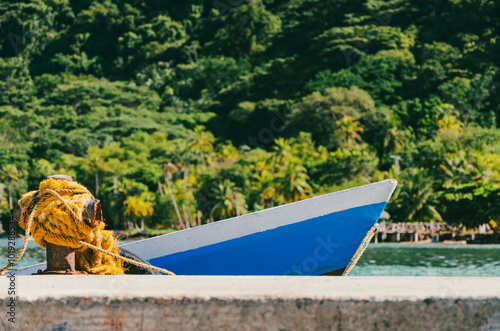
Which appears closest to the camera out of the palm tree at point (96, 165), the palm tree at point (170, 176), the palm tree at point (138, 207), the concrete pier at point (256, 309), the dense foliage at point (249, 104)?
the concrete pier at point (256, 309)

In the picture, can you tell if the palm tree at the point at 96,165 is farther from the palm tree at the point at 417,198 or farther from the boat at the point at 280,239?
the boat at the point at 280,239

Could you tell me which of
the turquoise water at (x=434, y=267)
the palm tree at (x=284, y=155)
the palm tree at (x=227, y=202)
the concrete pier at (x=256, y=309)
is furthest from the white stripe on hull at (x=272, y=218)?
the palm tree at (x=284, y=155)

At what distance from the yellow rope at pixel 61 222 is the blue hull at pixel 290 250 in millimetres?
2106

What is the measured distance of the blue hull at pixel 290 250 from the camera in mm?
7121

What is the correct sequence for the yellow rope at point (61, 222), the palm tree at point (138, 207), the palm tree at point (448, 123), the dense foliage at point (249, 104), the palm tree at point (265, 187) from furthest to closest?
the palm tree at point (138, 207), the palm tree at point (448, 123), the dense foliage at point (249, 104), the palm tree at point (265, 187), the yellow rope at point (61, 222)

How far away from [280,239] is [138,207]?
55.9 metres

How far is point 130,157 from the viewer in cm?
7288

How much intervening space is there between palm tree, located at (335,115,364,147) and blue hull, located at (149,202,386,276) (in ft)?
187

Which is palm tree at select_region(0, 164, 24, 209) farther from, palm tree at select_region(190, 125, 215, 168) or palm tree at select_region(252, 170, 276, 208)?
palm tree at select_region(252, 170, 276, 208)

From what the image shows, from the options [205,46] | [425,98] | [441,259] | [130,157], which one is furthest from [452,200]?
[205,46]

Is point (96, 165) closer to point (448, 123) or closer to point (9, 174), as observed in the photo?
point (9, 174)

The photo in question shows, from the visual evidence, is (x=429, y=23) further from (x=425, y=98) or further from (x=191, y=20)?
(x=191, y=20)

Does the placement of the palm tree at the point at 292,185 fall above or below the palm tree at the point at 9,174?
below

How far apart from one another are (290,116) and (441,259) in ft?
126
